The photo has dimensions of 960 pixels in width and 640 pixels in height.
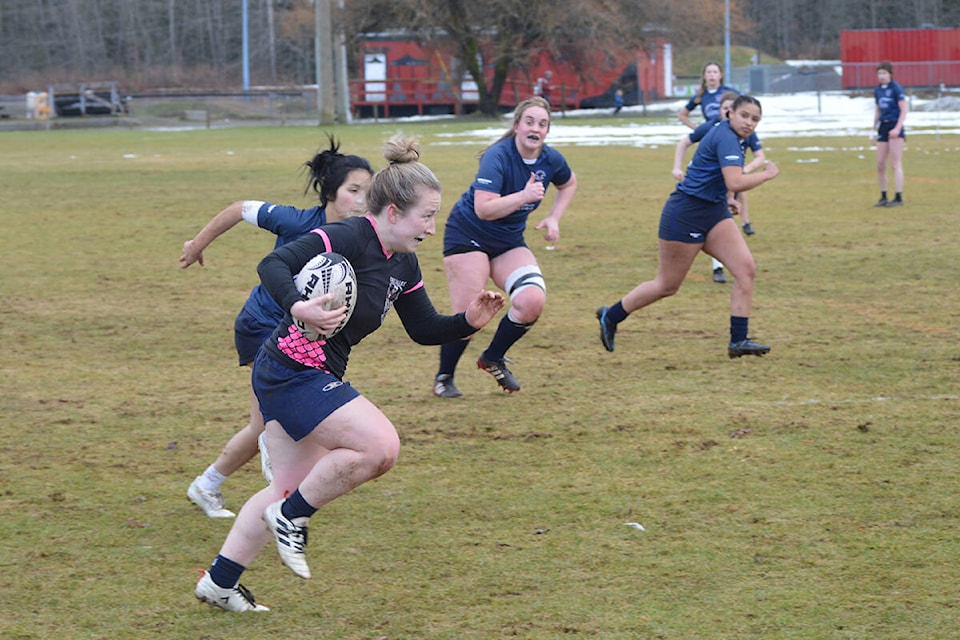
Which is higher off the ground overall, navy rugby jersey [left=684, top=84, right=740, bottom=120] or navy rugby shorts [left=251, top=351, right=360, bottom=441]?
navy rugby jersey [left=684, top=84, right=740, bottom=120]

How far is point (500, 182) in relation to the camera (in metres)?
7.81

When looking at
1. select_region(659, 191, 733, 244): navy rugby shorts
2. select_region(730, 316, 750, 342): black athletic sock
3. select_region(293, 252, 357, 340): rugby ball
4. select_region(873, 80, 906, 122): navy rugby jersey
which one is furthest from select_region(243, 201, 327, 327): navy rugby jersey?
select_region(873, 80, 906, 122): navy rugby jersey

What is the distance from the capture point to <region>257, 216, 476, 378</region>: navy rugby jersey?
14.1 feet

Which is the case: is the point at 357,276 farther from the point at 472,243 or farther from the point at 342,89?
the point at 342,89

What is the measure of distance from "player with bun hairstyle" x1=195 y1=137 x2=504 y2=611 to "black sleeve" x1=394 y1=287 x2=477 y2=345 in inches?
8.1

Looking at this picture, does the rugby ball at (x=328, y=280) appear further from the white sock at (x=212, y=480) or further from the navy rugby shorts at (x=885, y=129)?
the navy rugby shorts at (x=885, y=129)

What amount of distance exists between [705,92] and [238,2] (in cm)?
8903

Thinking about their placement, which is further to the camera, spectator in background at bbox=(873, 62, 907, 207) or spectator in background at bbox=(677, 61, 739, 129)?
spectator in background at bbox=(873, 62, 907, 207)

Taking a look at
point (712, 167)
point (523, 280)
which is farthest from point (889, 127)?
point (523, 280)

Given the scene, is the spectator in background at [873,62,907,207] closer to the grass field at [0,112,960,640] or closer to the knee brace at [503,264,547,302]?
the grass field at [0,112,960,640]

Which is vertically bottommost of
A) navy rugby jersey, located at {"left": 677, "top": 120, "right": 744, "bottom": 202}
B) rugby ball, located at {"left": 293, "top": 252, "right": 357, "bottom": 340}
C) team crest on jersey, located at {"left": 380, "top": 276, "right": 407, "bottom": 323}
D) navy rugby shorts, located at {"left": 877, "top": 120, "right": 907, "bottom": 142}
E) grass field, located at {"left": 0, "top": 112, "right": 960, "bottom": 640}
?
grass field, located at {"left": 0, "top": 112, "right": 960, "bottom": 640}

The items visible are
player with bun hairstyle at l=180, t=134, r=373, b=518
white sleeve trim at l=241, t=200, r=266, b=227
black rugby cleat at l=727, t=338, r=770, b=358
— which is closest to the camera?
player with bun hairstyle at l=180, t=134, r=373, b=518

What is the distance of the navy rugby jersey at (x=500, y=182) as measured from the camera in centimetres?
780

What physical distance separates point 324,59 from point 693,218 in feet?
144
